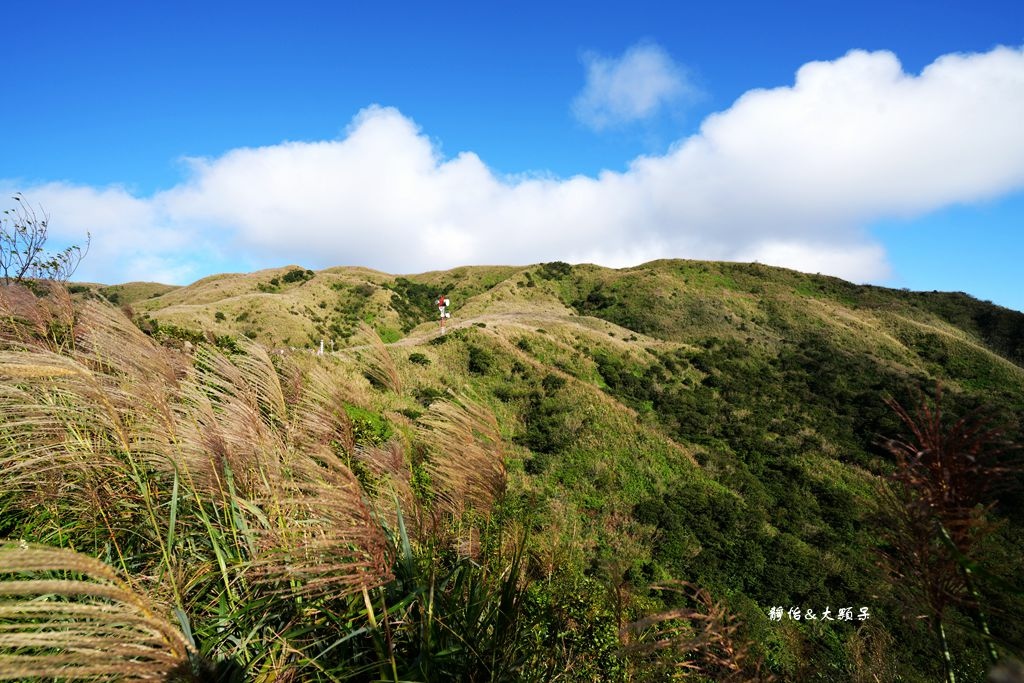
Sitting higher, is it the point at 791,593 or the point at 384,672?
Answer: the point at 384,672

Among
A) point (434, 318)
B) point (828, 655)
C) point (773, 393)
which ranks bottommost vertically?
point (828, 655)

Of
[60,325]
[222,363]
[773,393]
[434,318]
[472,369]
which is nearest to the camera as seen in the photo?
[222,363]

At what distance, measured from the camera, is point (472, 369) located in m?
28.2

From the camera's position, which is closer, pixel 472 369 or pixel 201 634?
pixel 201 634

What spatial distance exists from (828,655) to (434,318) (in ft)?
181

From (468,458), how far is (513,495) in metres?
4.22

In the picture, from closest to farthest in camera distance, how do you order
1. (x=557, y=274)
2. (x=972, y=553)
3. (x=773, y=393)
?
(x=972, y=553)
(x=773, y=393)
(x=557, y=274)

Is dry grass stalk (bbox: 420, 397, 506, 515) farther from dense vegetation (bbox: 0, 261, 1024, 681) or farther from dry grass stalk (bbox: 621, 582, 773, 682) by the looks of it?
dry grass stalk (bbox: 621, 582, 773, 682)

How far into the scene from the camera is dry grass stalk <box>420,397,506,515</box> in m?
3.42

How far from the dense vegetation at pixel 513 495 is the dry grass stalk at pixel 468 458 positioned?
2 cm

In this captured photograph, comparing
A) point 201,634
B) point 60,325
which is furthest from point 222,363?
point 60,325

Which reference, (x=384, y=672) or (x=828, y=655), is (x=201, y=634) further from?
(x=828, y=655)

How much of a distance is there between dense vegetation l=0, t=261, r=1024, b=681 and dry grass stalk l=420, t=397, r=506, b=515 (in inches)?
1.0

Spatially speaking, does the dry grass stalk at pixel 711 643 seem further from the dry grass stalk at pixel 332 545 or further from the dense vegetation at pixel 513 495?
the dry grass stalk at pixel 332 545
